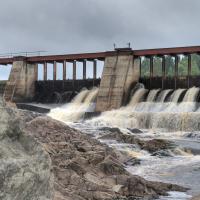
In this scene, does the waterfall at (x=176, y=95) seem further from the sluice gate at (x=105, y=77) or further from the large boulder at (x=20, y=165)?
the large boulder at (x=20, y=165)

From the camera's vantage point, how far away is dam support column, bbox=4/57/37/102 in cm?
5788

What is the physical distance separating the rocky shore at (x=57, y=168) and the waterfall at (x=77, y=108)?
81.9 ft

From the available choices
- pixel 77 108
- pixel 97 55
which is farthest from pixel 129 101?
pixel 97 55

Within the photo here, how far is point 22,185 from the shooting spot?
3527mm

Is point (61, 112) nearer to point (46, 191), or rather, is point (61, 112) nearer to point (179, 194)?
point (179, 194)

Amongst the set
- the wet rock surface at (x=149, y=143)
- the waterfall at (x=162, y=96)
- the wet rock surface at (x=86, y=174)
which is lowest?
the wet rock surface at (x=149, y=143)

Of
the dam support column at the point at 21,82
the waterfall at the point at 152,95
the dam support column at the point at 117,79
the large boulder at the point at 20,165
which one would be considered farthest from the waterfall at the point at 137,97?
the large boulder at the point at 20,165

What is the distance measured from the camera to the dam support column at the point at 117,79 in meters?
46.2

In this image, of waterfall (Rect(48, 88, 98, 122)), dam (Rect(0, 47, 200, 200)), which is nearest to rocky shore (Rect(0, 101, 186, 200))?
dam (Rect(0, 47, 200, 200))

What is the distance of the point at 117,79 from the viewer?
156 ft

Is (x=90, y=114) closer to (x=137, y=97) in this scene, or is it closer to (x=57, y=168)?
(x=137, y=97)

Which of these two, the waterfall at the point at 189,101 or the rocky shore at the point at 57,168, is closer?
the rocky shore at the point at 57,168

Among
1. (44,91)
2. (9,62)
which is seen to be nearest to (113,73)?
(44,91)

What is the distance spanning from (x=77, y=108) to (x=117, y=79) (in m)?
5.27
